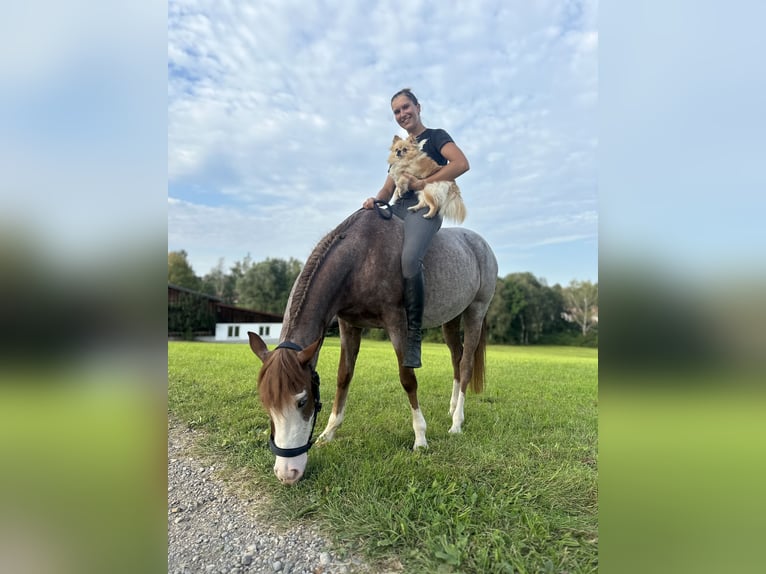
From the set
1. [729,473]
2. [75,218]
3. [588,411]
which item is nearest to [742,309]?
[729,473]

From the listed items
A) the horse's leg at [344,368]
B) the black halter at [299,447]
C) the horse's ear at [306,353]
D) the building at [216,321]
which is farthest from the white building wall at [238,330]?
the horse's ear at [306,353]

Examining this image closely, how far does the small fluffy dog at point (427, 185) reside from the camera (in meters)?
2.99

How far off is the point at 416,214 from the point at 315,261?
1030 millimetres

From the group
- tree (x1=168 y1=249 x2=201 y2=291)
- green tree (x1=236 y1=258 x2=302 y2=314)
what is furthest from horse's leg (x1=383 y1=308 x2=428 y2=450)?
green tree (x1=236 y1=258 x2=302 y2=314)

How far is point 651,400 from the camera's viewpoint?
1041 mm

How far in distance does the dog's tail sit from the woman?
92 mm

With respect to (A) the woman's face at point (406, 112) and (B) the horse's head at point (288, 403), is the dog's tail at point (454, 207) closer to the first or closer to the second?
(A) the woman's face at point (406, 112)

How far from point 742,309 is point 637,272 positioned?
301 mm

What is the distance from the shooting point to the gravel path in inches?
70.2

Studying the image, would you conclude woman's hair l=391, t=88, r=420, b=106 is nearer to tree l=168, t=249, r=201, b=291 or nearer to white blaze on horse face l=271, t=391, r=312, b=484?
white blaze on horse face l=271, t=391, r=312, b=484

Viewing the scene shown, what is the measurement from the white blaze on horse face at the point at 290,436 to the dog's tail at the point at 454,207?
2009 mm

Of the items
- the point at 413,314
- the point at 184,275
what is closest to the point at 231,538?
the point at 413,314

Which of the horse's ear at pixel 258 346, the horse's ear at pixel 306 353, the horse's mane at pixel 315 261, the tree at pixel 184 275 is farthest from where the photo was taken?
the tree at pixel 184 275

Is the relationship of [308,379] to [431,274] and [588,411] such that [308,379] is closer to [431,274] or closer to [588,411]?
[431,274]
